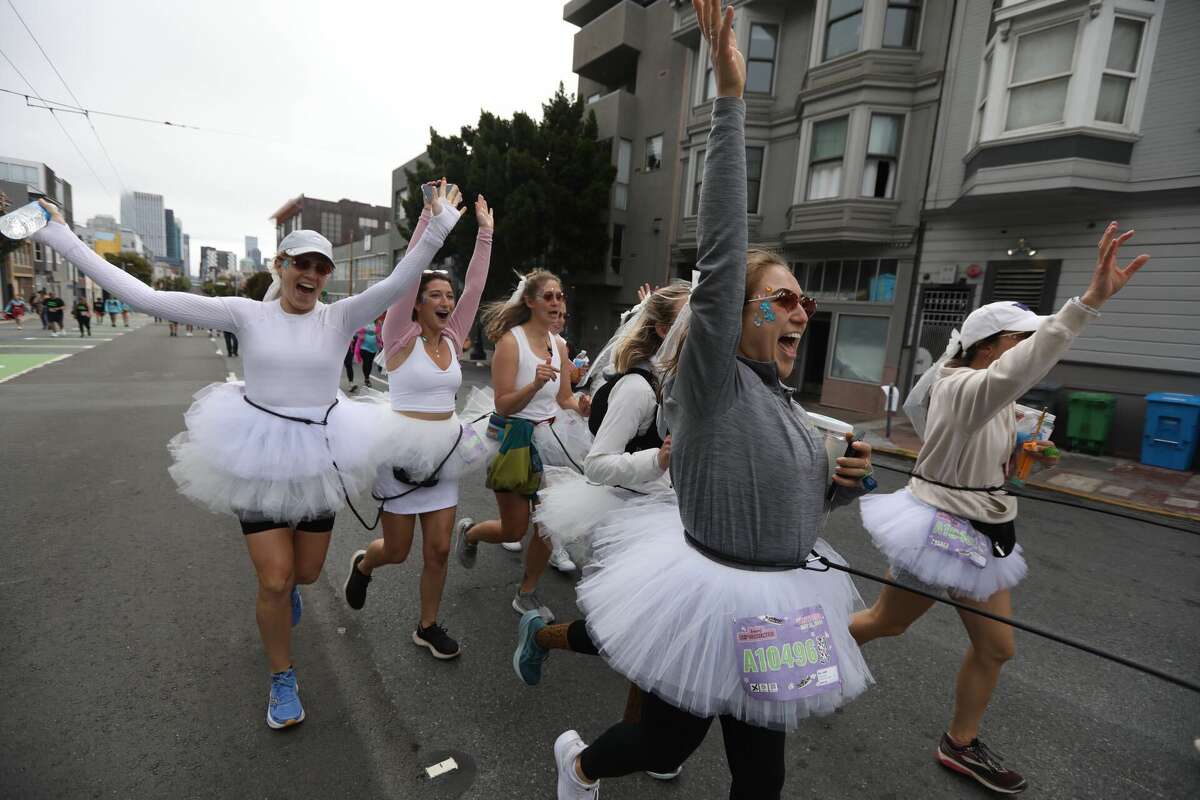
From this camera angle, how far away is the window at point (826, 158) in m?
13.4

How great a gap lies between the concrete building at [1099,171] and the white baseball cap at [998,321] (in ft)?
31.6

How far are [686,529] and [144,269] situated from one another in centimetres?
8431

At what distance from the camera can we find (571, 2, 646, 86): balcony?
2011cm

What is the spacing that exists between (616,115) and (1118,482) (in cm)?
1810

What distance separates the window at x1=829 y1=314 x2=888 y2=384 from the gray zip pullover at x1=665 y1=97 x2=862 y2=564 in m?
13.0

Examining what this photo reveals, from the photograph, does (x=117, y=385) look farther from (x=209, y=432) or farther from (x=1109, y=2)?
(x=1109, y=2)

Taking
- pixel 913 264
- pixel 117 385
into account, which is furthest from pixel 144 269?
pixel 913 264

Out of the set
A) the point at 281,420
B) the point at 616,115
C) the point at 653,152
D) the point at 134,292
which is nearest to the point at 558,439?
the point at 281,420

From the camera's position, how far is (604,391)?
2.84m

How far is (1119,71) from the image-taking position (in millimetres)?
9695

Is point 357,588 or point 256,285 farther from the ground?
point 256,285

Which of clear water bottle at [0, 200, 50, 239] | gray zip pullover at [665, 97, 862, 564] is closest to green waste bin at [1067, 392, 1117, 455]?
gray zip pullover at [665, 97, 862, 564]

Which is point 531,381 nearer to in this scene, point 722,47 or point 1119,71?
point 722,47

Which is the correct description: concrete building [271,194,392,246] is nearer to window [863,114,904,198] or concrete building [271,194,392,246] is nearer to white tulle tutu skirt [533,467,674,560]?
window [863,114,904,198]
